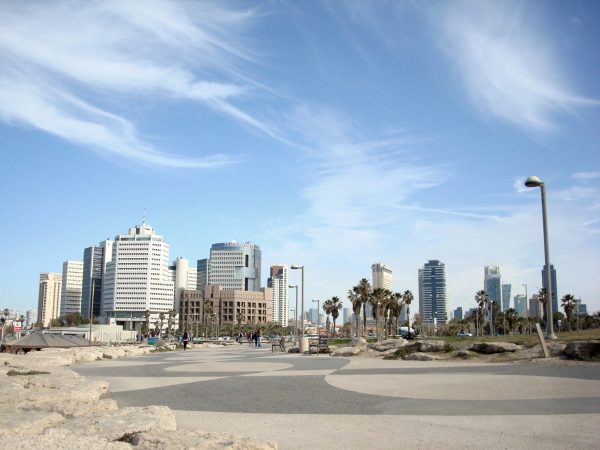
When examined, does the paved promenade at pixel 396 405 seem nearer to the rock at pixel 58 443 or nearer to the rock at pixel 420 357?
the rock at pixel 58 443

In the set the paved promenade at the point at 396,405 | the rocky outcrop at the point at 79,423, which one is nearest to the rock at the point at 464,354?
the paved promenade at the point at 396,405

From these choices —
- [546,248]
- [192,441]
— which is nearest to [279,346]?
[546,248]

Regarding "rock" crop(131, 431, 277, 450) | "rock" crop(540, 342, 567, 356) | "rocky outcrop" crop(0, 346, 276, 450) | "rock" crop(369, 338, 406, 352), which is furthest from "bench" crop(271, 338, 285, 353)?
"rock" crop(131, 431, 277, 450)

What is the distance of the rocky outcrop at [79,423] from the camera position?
18.6ft

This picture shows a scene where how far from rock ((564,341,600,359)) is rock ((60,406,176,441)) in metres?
14.6

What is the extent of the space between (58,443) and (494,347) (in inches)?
763

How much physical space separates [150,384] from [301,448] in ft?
31.0

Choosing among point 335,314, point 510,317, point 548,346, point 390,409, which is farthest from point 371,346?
point 510,317

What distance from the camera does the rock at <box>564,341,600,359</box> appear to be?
17.7 meters

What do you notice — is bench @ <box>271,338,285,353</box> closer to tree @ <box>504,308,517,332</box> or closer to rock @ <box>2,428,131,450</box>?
rock @ <box>2,428,131,450</box>

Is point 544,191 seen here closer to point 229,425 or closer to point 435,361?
point 435,361

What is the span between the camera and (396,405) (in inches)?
420

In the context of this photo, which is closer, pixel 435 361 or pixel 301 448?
pixel 301 448

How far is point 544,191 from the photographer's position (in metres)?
20.9
